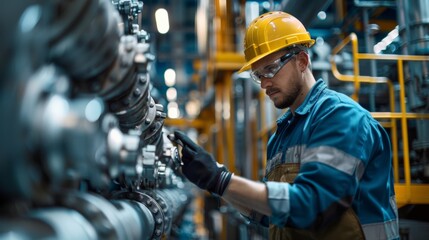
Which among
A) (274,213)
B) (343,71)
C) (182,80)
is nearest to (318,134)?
(274,213)

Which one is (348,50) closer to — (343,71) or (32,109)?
(343,71)

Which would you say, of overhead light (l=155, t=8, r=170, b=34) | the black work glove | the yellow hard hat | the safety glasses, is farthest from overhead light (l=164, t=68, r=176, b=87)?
the black work glove

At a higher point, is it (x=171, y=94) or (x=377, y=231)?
(x=171, y=94)

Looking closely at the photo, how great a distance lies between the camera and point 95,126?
936 millimetres

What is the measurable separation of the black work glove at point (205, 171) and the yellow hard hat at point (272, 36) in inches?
19.2

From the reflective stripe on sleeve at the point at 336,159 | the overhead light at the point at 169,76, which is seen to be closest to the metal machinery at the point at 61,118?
the reflective stripe on sleeve at the point at 336,159

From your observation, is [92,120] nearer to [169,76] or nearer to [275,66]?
[275,66]

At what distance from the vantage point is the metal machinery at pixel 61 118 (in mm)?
759

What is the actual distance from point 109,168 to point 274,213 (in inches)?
23.1

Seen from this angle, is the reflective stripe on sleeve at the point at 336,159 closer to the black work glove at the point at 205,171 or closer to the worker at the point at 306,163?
the worker at the point at 306,163

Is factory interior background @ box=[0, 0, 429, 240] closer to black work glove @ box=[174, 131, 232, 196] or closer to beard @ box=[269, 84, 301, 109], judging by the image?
black work glove @ box=[174, 131, 232, 196]

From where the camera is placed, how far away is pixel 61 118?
80 cm

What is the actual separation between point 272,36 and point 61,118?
1.20 m

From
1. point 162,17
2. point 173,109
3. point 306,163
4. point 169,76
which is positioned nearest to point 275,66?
point 306,163
